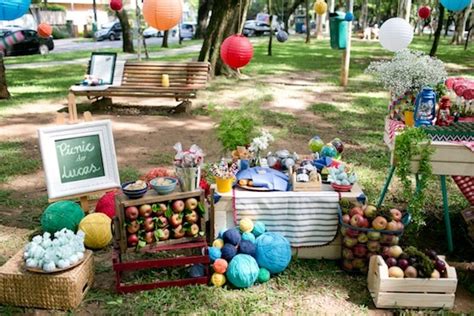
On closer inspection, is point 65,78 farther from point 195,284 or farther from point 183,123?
point 195,284

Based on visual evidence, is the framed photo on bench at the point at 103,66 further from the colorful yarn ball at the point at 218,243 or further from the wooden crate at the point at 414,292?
the wooden crate at the point at 414,292

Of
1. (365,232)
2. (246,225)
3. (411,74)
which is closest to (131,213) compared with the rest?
(246,225)

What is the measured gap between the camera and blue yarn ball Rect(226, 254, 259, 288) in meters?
3.41

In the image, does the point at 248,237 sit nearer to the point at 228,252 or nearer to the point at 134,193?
the point at 228,252

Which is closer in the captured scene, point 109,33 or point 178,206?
point 178,206

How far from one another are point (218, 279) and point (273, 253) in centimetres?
46

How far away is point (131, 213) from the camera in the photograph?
331 cm

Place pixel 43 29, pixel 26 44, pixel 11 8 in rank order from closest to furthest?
pixel 11 8, pixel 43 29, pixel 26 44

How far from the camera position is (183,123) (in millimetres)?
8414

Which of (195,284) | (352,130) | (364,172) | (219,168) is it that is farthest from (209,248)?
(352,130)

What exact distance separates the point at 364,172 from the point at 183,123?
370 centimetres

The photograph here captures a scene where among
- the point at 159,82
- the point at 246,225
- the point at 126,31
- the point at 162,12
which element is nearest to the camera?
the point at 246,225

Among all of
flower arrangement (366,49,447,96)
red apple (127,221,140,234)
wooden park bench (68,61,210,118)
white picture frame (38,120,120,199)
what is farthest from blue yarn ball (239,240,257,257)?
wooden park bench (68,61,210,118)

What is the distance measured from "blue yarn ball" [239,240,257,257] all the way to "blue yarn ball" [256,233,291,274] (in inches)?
1.4
